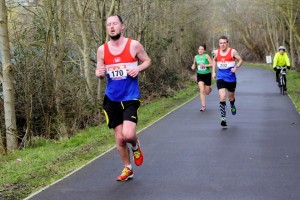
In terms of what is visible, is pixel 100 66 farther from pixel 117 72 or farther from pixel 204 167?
pixel 204 167

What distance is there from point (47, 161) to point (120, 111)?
290 cm

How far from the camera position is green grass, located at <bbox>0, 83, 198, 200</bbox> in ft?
24.7

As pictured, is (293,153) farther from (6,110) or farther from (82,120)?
(82,120)

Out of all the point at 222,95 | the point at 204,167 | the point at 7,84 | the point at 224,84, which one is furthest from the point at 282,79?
the point at 204,167

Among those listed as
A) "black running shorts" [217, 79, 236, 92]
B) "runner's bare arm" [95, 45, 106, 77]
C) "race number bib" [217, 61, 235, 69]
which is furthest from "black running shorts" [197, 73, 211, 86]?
Result: "runner's bare arm" [95, 45, 106, 77]

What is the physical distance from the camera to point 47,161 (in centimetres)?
959

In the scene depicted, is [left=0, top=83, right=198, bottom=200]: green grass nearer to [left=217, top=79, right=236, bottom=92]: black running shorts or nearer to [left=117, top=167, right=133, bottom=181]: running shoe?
[left=117, top=167, right=133, bottom=181]: running shoe

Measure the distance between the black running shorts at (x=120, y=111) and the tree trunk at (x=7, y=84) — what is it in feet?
18.5

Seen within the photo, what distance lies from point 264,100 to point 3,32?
36.9 feet

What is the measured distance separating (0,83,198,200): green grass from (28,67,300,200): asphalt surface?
33 centimetres

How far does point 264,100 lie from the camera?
799 inches

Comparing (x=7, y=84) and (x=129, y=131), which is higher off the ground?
(x=7, y=84)

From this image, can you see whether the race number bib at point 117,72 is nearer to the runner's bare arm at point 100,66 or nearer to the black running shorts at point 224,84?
the runner's bare arm at point 100,66

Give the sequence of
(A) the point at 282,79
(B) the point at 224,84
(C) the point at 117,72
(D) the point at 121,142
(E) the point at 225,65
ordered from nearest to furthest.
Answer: (C) the point at 117,72, (D) the point at 121,142, (E) the point at 225,65, (B) the point at 224,84, (A) the point at 282,79
